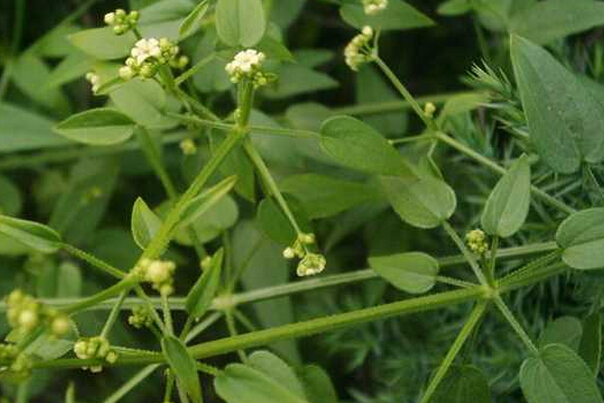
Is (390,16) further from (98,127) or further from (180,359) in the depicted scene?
(180,359)

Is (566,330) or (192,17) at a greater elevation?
(192,17)

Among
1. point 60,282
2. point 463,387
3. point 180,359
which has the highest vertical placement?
point 180,359

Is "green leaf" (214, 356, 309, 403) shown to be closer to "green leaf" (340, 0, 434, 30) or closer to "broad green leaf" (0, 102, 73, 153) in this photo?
"green leaf" (340, 0, 434, 30)

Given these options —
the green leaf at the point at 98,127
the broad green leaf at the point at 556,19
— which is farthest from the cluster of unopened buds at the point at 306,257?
the broad green leaf at the point at 556,19

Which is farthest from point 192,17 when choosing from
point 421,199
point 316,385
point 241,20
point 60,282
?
point 60,282

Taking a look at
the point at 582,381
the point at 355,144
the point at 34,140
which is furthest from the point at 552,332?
the point at 34,140

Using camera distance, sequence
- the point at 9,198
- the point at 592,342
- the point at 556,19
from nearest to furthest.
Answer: the point at 592,342
the point at 556,19
the point at 9,198

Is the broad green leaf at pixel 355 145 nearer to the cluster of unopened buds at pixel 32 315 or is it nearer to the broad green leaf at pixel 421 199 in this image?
the broad green leaf at pixel 421 199

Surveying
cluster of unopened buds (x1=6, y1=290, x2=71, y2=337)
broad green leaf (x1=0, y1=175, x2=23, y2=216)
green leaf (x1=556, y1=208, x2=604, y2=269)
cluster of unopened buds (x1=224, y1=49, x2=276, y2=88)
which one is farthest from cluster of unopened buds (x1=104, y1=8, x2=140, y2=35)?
broad green leaf (x1=0, y1=175, x2=23, y2=216)
